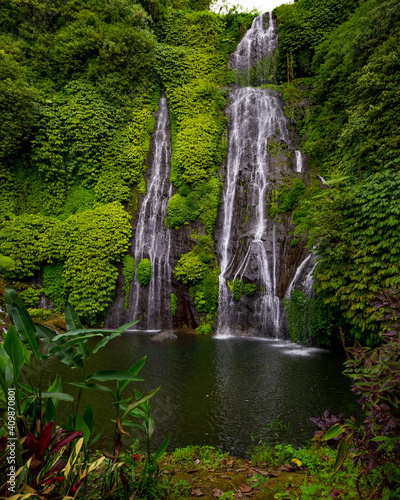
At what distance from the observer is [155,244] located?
13422 mm

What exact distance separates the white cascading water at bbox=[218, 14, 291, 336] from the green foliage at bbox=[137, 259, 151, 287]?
3.11 metres

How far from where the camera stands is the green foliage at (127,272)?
500 inches

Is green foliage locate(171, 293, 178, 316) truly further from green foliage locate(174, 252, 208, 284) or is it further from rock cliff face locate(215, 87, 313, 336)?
rock cliff face locate(215, 87, 313, 336)

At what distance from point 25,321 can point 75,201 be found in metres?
14.1

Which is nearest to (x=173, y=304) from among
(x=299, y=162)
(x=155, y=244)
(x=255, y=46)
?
(x=155, y=244)

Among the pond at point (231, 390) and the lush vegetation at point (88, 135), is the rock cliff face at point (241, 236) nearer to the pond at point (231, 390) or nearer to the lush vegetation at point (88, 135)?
the lush vegetation at point (88, 135)

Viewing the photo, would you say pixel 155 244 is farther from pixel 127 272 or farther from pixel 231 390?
pixel 231 390

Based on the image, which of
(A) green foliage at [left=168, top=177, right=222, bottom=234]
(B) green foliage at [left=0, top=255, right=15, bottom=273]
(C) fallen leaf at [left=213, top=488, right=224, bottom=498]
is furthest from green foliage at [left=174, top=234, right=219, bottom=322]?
(C) fallen leaf at [left=213, top=488, right=224, bottom=498]

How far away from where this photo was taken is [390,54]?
8656 millimetres

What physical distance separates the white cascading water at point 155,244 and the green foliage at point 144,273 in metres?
0.18

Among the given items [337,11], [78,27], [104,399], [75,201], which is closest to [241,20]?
[337,11]

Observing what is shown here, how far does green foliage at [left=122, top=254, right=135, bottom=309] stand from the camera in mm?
12703

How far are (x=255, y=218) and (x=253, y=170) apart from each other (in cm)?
258

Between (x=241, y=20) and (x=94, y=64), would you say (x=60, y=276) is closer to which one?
(x=94, y=64)
